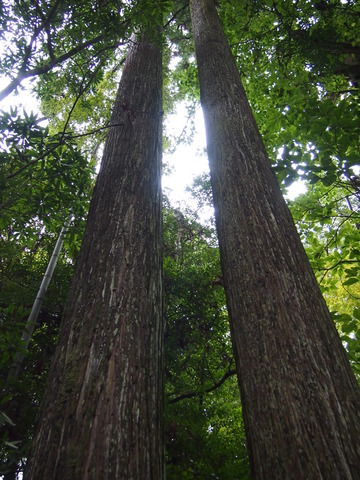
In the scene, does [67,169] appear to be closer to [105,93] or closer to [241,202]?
[241,202]

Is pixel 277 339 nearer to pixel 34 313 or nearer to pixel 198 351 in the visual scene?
pixel 34 313

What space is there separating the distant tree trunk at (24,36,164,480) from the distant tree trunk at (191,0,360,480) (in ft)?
1.46

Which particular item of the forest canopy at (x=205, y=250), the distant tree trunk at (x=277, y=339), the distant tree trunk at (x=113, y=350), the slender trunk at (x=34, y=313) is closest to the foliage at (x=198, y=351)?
the forest canopy at (x=205, y=250)

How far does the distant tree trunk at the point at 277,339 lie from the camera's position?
95cm

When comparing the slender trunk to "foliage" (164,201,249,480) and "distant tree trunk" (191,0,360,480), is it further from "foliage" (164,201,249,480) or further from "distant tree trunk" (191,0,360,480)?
"distant tree trunk" (191,0,360,480)

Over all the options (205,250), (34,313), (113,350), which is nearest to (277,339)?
(113,350)

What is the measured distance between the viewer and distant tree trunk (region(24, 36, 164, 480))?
990 millimetres

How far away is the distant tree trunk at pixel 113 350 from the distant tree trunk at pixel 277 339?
0.45 meters

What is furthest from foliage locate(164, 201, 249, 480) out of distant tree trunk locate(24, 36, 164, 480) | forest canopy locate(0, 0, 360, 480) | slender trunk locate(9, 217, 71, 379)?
distant tree trunk locate(24, 36, 164, 480)

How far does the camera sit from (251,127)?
2225mm

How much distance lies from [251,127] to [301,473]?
7.15ft

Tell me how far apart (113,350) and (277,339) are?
0.75 metres

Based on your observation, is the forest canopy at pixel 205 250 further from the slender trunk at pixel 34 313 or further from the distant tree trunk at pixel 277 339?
the distant tree trunk at pixel 277 339

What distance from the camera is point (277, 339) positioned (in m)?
1.22
